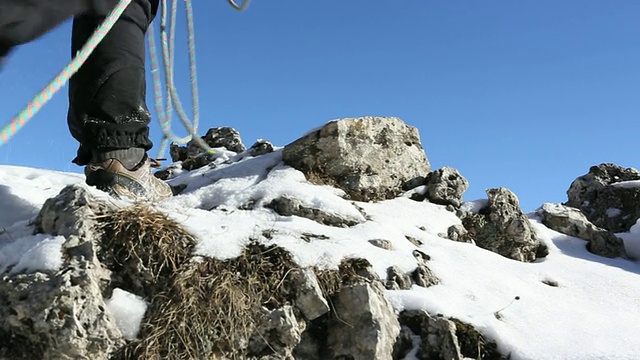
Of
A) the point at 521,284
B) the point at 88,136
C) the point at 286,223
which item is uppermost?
the point at 88,136

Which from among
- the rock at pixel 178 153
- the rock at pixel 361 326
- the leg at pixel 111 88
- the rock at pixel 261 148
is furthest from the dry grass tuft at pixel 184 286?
the rock at pixel 178 153

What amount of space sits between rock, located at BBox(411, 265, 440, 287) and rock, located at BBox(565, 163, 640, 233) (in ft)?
14.7

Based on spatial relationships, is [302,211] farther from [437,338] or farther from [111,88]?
[111,88]

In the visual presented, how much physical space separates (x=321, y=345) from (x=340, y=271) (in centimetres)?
43

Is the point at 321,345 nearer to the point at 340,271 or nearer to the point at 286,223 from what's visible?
the point at 340,271

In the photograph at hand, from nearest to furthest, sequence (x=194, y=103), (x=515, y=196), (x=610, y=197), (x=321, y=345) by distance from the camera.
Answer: (x=321, y=345) → (x=194, y=103) → (x=515, y=196) → (x=610, y=197)

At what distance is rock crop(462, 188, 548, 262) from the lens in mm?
5109

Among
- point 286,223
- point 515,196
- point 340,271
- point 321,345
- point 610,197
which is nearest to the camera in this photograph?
point 321,345

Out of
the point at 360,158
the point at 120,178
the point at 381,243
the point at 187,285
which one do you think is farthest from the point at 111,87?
the point at 360,158

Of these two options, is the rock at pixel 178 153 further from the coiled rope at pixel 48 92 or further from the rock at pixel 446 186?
the coiled rope at pixel 48 92

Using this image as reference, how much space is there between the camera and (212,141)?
25.7 ft

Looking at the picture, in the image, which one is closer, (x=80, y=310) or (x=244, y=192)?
(x=80, y=310)

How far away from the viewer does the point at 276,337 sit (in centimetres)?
288

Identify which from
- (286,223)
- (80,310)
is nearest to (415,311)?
(286,223)
